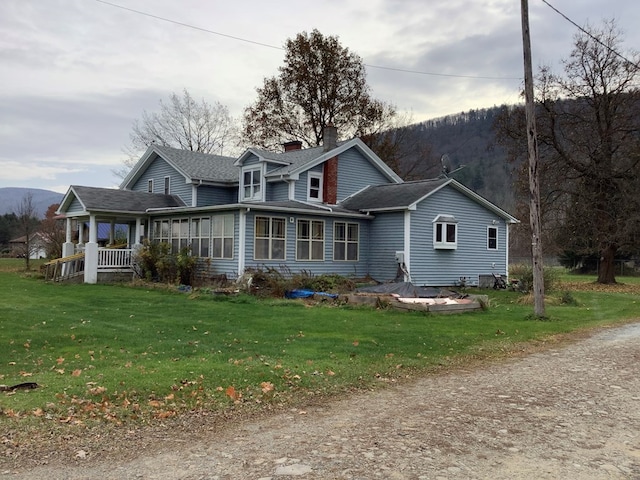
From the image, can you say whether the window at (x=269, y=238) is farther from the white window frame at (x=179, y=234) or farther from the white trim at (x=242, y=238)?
the white window frame at (x=179, y=234)

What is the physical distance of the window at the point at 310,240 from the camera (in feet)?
71.5

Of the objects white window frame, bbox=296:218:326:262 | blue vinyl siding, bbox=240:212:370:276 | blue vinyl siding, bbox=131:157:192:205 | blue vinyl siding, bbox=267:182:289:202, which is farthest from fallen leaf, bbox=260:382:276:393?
blue vinyl siding, bbox=131:157:192:205

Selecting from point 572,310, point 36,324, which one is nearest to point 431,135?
point 572,310

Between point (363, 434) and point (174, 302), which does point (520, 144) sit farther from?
point (363, 434)

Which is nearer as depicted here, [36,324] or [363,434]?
[363,434]

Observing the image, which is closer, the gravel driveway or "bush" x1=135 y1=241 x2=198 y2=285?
the gravel driveway

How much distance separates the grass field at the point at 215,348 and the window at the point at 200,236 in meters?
5.70

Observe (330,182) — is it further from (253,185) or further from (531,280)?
(531,280)

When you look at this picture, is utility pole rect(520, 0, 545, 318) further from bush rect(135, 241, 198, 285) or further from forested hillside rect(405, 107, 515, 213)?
forested hillside rect(405, 107, 515, 213)

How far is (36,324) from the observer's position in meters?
11.1

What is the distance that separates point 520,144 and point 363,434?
97.0ft

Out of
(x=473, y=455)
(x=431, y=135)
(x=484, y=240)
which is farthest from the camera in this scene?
(x=431, y=135)

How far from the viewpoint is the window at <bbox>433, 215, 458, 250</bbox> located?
23.4 m

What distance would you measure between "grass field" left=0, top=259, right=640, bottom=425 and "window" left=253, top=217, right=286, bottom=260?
4.43m
